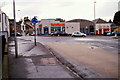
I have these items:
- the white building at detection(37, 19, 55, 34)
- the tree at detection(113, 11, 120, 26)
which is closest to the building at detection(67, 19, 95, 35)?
the white building at detection(37, 19, 55, 34)

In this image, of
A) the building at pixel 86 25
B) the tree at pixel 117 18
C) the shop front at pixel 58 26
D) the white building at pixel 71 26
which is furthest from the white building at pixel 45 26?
the tree at pixel 117 18

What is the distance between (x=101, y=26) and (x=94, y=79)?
72202 mm

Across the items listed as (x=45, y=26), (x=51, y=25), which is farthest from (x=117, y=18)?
(x=45, y=26)

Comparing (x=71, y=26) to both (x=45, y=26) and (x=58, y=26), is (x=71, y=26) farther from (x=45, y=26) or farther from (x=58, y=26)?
(x=45, y=26)

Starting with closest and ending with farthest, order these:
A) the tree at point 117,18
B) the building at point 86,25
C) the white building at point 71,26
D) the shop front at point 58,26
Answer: the white building at point 71,26, the shop front at point 58,26, the building at point 86,25, the tree at point 117,18

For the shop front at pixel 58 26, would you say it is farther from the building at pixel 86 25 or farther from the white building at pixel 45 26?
the building at pixel 86 25

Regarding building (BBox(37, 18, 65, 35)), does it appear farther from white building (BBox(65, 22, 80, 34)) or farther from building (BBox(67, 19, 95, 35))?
building (BBox(67, 19, 95, 35))

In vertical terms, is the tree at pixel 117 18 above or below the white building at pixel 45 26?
above

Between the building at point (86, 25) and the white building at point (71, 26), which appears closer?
the white building at point (71, 26)

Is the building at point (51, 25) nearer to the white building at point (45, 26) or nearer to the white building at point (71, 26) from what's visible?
the white building at point (45, 26)

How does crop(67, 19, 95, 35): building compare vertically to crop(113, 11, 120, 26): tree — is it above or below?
below

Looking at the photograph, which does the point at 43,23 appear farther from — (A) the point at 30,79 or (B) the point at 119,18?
(A) the point at 30,79

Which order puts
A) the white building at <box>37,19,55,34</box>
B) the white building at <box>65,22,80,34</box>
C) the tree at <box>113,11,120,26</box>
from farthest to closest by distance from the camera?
the tree at <box>113,11,120,26</box> → the white building at <box>37,19,55,34</box> → the white building at <box>65,22,80,34</box>

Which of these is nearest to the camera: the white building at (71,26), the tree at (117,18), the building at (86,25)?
the white building at (71,26)
